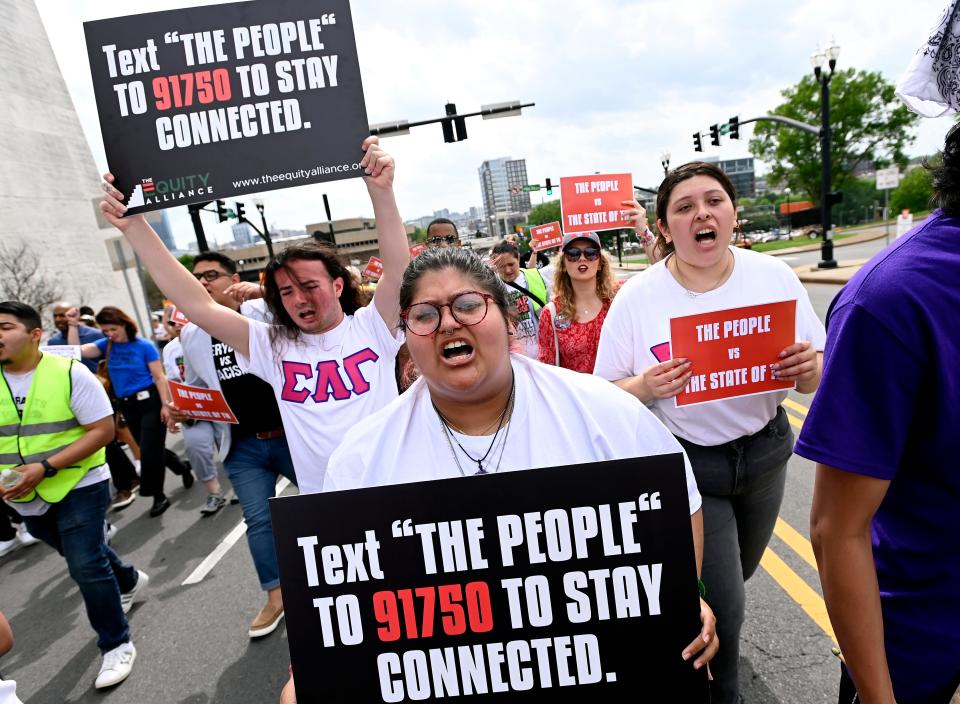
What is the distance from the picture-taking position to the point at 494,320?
1.53 meters

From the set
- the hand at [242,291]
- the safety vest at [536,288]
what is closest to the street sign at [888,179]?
the safety vest at [536,288]

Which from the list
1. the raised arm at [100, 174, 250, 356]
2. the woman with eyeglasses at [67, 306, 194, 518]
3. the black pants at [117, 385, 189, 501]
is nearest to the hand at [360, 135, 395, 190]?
the raised arm at [100, 174, 250, 356]

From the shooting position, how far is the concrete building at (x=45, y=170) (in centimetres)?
2862

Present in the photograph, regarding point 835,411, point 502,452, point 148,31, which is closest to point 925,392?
point 835,411

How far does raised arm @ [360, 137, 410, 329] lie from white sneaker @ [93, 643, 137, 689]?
2.60 m

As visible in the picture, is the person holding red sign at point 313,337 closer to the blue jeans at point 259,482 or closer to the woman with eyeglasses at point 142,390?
the blue jeans at point 259,482

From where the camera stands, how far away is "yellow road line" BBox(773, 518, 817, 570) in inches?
134

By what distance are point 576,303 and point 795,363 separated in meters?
1.95

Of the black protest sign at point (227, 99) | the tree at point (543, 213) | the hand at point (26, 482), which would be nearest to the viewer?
the black protest sign at point (227, 99)

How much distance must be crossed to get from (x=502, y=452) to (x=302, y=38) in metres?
1.98

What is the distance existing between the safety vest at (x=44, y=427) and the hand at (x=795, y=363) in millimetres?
3715

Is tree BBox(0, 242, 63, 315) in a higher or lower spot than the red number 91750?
higher

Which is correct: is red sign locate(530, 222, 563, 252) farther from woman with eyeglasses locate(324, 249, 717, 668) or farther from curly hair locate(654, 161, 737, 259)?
woman with eyeglasses locate(324, 249, 717, 668)

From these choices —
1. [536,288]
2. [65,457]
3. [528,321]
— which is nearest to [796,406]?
[536,288]
